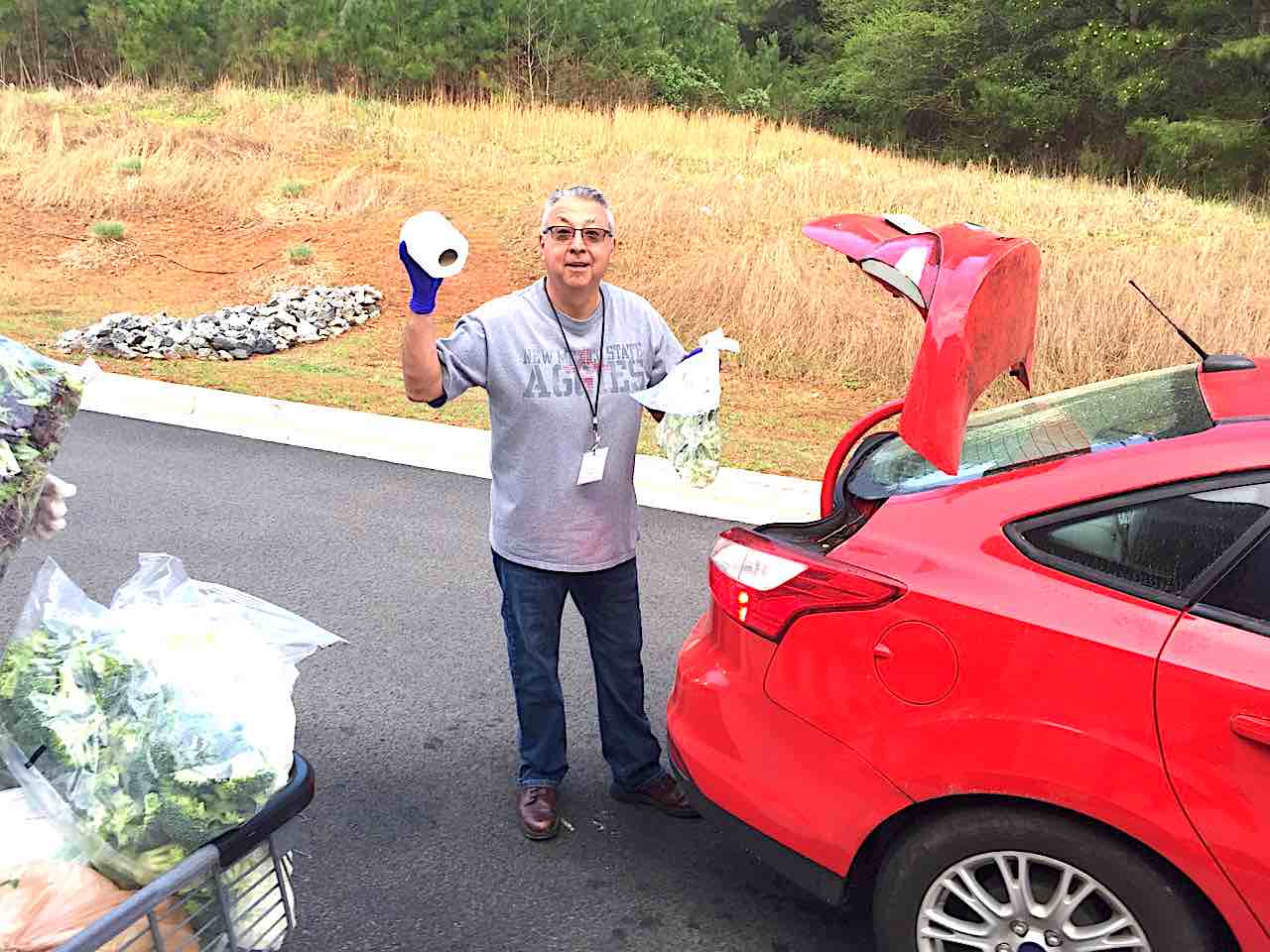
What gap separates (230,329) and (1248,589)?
32.3 ft

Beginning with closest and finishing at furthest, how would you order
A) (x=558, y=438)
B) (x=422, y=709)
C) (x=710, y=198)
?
(x=558, y=438) → (x=422, y=709) → (x=710, y=198)

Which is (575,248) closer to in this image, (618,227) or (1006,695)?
(1006,695)

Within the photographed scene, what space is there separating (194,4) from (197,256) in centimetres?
1785

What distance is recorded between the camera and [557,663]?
11.0 ft

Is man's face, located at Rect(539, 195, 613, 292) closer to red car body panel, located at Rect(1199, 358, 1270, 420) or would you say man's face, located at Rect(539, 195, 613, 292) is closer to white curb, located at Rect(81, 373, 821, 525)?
red car body panel, located at Rect(1199, 358, 1270, 420)

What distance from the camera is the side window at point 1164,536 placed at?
2285 mm

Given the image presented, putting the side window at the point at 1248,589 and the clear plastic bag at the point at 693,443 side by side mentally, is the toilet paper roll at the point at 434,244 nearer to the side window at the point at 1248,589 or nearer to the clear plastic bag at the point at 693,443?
the clear plastic bag at the point at 693,443

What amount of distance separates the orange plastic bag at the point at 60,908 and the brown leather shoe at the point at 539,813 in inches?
65.1

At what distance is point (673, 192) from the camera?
14484 mm

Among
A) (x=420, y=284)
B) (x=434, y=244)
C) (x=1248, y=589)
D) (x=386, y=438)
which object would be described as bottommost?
(x=386, y=438)

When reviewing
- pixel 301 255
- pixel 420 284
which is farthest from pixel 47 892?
pixel 301 255

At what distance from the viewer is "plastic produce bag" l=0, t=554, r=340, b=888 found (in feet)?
5.87

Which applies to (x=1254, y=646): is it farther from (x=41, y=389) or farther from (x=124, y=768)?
(x=41, y=389)

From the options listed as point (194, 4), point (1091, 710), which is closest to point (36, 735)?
point (1091, 710)
